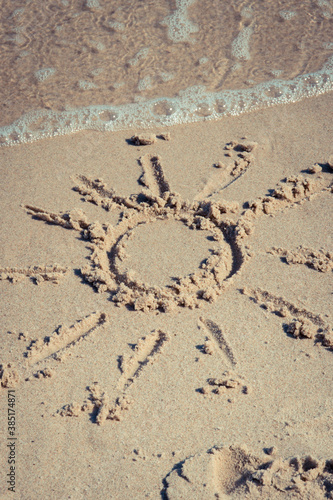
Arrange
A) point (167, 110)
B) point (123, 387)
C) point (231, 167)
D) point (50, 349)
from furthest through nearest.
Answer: point (167, 110), point (231, 167), point (50, 349), point (123, 387)

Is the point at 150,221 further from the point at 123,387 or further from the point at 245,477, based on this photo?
the point at 245,477

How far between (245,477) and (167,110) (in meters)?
2.73

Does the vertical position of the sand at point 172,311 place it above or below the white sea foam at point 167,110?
below

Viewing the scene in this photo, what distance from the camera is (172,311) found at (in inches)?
91.1

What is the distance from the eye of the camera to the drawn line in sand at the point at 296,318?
2154 mm

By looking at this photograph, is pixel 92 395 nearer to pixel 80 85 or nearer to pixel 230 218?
pixel 230 218

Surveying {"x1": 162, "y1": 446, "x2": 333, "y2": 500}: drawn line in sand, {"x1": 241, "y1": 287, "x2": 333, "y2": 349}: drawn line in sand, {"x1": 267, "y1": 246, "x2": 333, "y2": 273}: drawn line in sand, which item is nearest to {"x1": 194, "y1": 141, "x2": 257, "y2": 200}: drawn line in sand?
{"x1": 267, "y1": 246, "x2": 333, "y2": 273}: drawn line in sand

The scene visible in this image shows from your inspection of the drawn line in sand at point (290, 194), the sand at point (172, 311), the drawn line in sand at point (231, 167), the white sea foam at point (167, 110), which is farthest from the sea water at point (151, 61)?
the drawn line in sand at point (290, 194)

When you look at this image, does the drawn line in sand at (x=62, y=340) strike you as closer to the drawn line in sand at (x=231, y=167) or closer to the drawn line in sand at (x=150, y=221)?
the drawn line in sand at (x=150, y=221)

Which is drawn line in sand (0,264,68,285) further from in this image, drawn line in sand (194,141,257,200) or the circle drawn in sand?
drawn line in sand (194,141,257,200)

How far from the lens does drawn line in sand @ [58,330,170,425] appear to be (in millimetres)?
1936

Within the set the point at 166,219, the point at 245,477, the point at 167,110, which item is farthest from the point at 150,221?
the point at 245,477

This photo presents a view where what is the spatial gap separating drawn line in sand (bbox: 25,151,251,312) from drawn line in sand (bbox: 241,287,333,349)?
187 mm

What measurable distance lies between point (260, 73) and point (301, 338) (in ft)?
8.37
